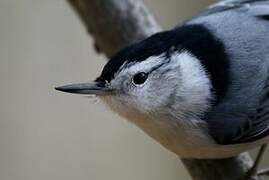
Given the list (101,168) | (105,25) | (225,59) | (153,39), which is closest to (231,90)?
(225,59)

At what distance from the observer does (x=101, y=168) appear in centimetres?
243

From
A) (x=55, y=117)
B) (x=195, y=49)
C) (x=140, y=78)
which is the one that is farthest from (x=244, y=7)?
(x=55, y=117)

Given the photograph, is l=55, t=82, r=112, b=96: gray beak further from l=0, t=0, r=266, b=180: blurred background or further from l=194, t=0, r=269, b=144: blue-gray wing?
l=0, t=0, r=266, b=180: blurred background

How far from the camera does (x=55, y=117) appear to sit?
2.45 metres

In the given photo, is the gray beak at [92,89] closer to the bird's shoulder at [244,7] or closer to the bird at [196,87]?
the bird at [196,87]

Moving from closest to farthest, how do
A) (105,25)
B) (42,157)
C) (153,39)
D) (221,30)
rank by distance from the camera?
(153,39)
(221,30)
(105,25)
(42,157)

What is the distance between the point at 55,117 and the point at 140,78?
3.89ft

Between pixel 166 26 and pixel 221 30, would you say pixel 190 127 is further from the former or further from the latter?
pixel 166 26

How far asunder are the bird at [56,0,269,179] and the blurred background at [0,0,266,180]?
1.05 meters

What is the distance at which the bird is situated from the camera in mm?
1299

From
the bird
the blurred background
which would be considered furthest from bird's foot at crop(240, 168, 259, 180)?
the blurred background

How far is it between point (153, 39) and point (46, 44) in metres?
1.18

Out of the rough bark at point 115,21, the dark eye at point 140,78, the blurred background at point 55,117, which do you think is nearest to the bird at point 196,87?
the dark eye at point 140,78

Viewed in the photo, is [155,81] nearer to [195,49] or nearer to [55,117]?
[195,49]
